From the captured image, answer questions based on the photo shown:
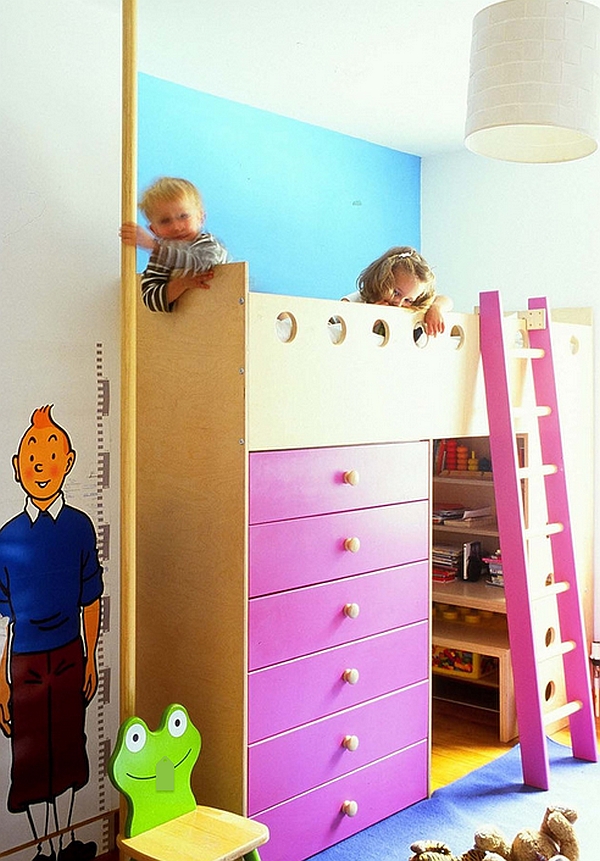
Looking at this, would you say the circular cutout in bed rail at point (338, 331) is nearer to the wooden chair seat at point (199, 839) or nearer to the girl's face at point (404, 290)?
the girl's face at point (404, 290)

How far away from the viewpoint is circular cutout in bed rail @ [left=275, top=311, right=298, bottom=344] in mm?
2391

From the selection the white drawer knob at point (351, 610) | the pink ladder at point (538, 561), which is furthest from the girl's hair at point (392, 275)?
the white drawer knob at point (351, 610)

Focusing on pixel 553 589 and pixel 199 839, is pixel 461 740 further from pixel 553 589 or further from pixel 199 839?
pixel 199 839

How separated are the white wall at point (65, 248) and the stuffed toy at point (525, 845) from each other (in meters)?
0.91

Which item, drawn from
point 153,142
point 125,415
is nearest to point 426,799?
point 125,415

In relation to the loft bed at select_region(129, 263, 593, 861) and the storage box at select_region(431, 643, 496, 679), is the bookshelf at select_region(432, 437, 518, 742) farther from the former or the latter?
the loft bed at select_region(129, 263, 593, 861)

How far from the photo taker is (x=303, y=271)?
12.2 feet

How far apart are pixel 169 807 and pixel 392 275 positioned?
1559mm

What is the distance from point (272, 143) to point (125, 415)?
1.76 m

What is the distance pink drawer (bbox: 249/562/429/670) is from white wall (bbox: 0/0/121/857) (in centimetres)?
48

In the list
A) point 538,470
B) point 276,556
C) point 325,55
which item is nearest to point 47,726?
point 276,556

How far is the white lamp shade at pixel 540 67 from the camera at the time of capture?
6.33ft

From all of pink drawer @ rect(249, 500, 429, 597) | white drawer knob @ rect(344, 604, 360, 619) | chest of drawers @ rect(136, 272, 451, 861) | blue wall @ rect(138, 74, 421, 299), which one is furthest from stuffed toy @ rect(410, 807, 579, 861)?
blue wall @ rect(138, 74, 421, 299)

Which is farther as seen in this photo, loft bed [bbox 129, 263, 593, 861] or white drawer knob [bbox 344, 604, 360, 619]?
white drawer knob [bbox 344, 604, 360, 619]
